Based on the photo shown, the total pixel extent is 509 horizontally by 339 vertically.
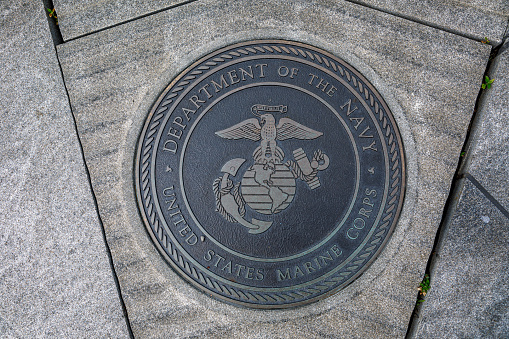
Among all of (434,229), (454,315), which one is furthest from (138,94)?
(454,315)

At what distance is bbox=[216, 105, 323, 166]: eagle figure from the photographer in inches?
90.7

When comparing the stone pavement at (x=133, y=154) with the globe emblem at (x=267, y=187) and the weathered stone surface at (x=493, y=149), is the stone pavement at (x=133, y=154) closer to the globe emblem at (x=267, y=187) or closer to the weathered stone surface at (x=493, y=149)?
the weathered stone surface at (x=493, y=149)

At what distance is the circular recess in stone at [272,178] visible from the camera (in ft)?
7.52

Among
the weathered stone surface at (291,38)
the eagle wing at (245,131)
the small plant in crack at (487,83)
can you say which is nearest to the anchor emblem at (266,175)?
the eagle wing at (245,131)

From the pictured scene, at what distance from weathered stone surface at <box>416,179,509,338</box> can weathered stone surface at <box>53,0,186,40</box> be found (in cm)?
248

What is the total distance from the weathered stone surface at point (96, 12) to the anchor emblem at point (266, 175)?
1097 mm

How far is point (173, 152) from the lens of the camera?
2346 millimetres

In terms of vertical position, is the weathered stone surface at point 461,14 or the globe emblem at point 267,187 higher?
the weathered stone surface at point 461,14

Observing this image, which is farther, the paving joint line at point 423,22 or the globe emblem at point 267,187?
the paving joint line at point 423,22

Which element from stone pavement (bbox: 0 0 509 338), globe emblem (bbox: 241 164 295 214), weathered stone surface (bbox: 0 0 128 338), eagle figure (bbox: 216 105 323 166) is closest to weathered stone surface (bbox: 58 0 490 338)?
stone pavement (bbox: 0 0 509 338)

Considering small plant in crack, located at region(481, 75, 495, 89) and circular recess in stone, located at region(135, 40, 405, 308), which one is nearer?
circular recess in stone, located at region(135, 40, 405, 308)

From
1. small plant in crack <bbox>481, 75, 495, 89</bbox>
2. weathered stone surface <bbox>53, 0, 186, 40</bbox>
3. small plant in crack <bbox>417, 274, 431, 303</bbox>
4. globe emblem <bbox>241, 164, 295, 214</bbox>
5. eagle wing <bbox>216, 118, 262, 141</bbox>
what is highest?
weathered stone surface <bbox>53, 0, 186, 40</bbox>

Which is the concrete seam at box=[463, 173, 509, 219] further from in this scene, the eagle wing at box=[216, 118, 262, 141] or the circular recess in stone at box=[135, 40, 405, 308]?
the eagle wing at box=[216, 118, 262, 141]

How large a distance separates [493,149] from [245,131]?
1.65m
